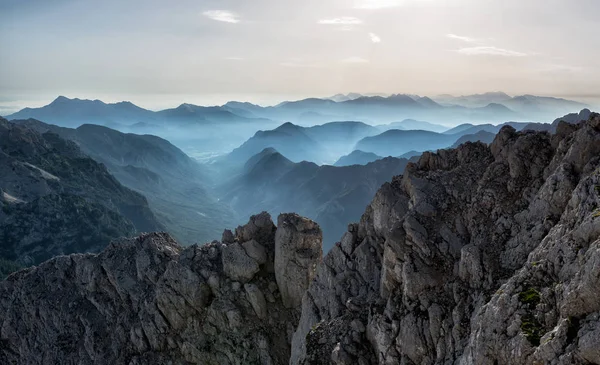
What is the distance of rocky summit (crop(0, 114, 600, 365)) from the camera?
22.8m

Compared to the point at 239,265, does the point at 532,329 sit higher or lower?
higher

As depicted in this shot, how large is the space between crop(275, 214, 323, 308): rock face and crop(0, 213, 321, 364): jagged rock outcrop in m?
0.30

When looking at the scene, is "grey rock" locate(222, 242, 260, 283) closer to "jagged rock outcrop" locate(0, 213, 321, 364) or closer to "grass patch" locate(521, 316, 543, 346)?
"jagged rock outcrop" locate(0, 213, 321, 364)

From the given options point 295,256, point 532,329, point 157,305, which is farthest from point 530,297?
point 157,305

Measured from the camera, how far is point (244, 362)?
5538cm

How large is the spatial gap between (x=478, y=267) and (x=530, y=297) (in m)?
7.05

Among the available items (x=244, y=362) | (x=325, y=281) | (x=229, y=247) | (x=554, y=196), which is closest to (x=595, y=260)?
(x=554, y=196)

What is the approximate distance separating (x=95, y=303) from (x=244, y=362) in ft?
92.3

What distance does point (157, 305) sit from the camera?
62.4 meters

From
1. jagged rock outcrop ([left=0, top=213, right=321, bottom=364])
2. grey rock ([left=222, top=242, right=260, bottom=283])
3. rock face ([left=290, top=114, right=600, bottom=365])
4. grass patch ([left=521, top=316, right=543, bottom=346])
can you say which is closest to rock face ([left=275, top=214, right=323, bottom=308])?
jagged rock outcrop ([left=0, top=213, right=321, bottom=364])

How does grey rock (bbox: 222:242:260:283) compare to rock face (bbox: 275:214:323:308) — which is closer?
rock face (bbox: 275:214:323:308)

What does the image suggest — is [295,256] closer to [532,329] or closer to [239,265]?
[239,265]

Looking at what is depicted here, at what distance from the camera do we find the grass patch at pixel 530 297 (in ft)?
73.8

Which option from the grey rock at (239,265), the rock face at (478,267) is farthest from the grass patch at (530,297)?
the grey rock at (239,265)
